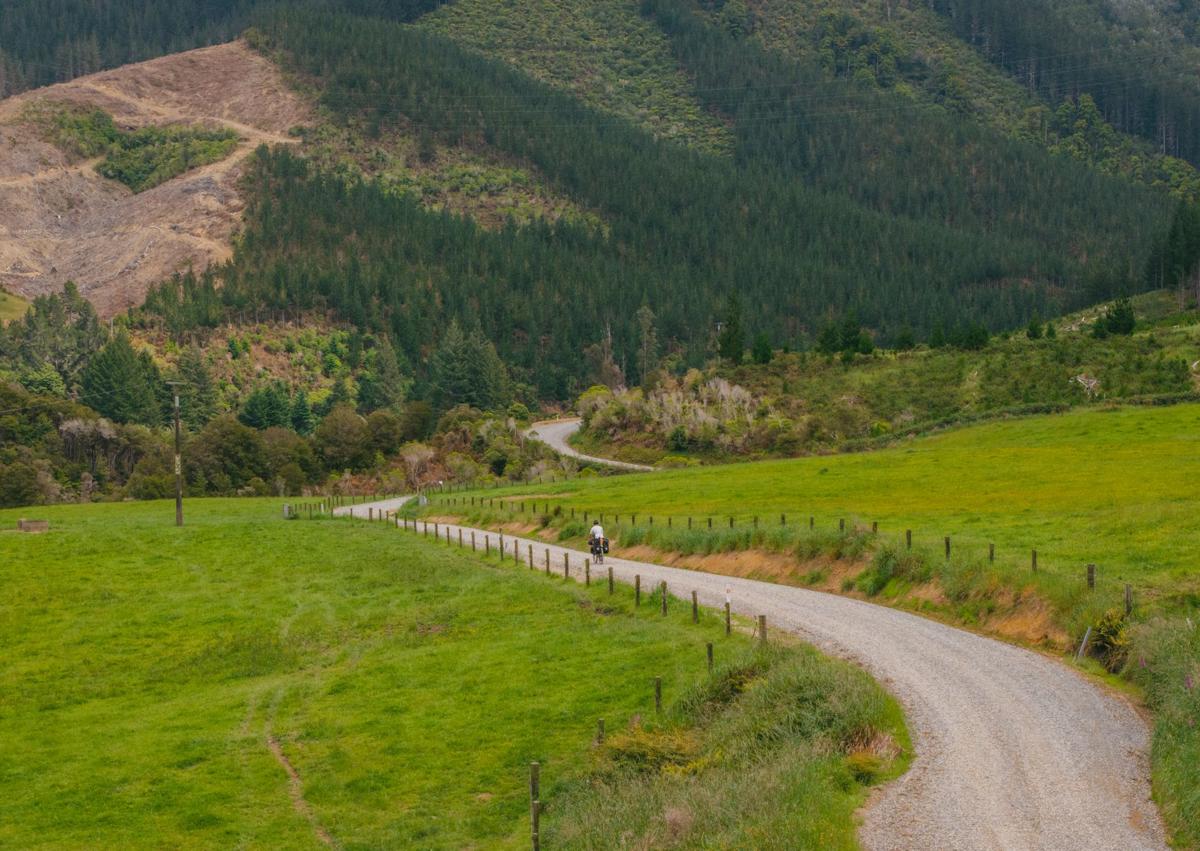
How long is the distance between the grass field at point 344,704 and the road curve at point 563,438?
228 ft

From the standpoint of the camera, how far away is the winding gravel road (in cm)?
1931

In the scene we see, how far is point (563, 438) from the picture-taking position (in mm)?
148625

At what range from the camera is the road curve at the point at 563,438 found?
124562 mm

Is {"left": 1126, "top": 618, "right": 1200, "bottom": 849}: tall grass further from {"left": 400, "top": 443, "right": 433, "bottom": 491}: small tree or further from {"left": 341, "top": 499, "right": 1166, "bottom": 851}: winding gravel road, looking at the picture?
{"left": 400, "top": 443, "right": 433, "bottom": 491}: small tree

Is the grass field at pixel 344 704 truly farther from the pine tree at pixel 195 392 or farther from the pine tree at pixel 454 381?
the pine tree at pixel 454 381

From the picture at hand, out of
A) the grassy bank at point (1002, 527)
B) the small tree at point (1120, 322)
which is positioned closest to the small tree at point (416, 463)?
the grassy bank at point (1002, 527)

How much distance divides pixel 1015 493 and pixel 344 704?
135ft

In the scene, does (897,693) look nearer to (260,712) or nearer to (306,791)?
(306,791)

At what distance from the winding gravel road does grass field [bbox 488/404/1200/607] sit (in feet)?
17.5

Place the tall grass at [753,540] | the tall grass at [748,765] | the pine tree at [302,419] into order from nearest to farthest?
the tall grass at [748,765] < the tall grass at [753,540] < the pine tree at [302,419]

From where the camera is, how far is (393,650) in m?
40.6

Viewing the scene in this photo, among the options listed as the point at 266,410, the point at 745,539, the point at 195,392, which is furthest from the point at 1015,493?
the point at 195,392

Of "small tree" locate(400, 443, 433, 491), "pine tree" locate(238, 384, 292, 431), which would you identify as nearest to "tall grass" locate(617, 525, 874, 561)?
"small tree" locate(400, 443, 433, 491)

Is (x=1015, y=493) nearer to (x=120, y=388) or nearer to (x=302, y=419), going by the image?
(x=302, y=419)
